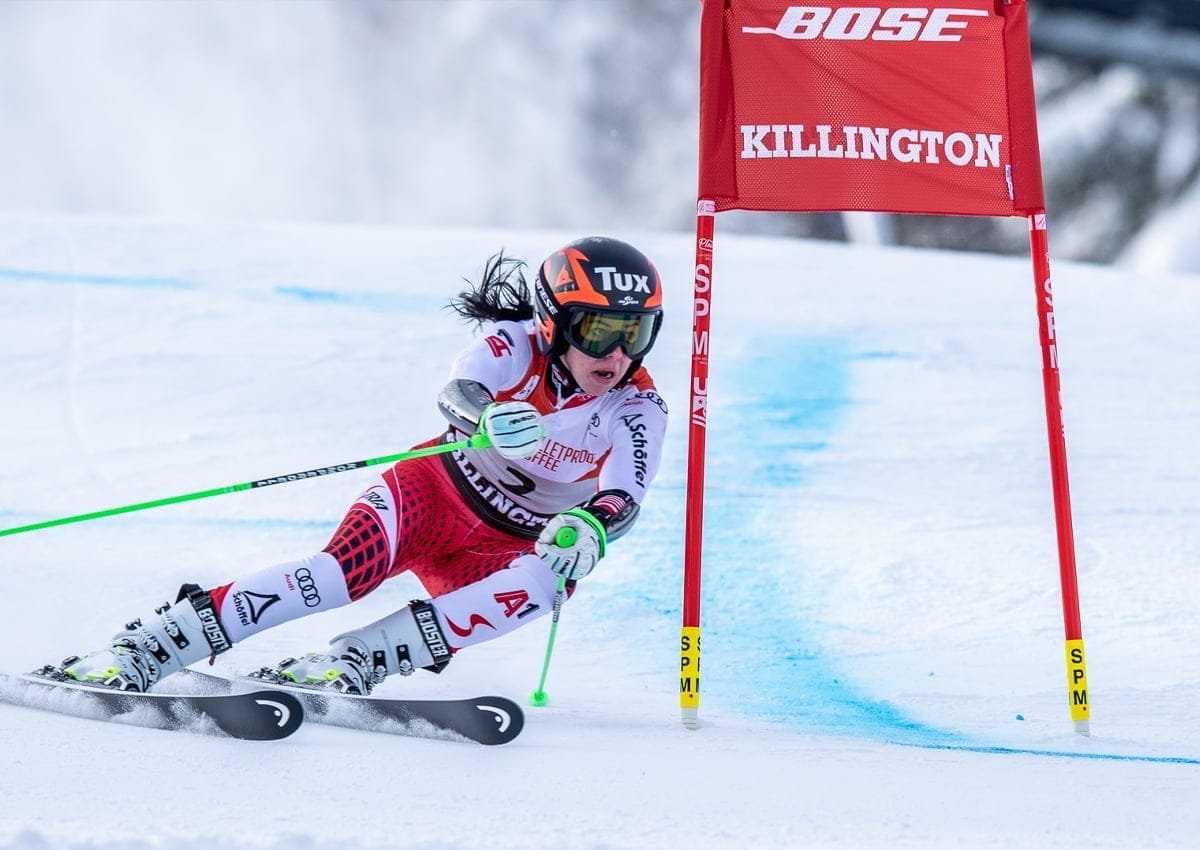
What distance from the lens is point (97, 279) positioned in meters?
7.92

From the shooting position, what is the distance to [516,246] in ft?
28.3

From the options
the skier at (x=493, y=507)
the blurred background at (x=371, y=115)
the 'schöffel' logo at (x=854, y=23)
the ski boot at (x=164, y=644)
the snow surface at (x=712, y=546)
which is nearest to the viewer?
the snow surface at (x=712, y=546)

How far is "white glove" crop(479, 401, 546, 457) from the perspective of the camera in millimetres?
2848

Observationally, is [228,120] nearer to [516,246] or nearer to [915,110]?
[516,246]

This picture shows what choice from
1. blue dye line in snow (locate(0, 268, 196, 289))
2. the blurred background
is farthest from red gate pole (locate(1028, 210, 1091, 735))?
the blurred background

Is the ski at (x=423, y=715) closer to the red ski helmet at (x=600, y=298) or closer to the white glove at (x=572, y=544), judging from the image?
the white glove at (x=572, y=544)

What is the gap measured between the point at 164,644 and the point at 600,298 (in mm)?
1172

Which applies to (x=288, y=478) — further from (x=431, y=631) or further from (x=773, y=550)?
(x=773, y=550)

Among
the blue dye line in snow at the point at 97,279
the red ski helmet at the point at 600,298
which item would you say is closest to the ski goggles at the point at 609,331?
the red ski helmet at the point at 600,298

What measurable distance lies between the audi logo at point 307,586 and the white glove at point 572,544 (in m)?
0.48

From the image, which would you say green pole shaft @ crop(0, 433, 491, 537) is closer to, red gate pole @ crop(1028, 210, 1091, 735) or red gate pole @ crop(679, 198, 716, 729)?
red gate pole @ crop(679, 198, 716, 729)

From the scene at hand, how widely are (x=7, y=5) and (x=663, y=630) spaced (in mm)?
12625

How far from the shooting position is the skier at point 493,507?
9.07 feet

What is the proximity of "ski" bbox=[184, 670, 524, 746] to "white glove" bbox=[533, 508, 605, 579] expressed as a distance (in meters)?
0.33
